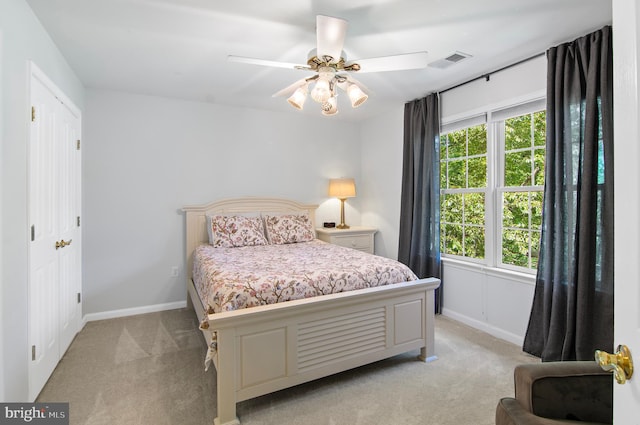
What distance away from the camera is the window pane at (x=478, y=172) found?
10.8ft

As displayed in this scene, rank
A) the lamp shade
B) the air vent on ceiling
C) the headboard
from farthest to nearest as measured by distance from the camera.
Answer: the lamp shade
the headboard
the air vent on ceiling

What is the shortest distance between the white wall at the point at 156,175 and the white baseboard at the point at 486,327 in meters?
2.48

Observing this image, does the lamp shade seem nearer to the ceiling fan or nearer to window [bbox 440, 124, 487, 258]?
window [bbox 440, 124, 487, 258]

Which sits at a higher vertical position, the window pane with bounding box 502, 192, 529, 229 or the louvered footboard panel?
the window pane with bounding box 502, 192, 529, 229

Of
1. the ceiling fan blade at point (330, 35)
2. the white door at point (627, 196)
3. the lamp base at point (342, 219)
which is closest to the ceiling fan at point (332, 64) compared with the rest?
the ceiling fan blade at point (330, 35)

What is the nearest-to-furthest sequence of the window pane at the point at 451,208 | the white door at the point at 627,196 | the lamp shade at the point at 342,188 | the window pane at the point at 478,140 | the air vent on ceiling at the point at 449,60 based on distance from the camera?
the white door at the point at 627,196 < the air vent on ceiling at the point at 449,60 < the window pane at the point at 478,140 < the window pane at the point at 451,208 < the lamp shade at the point at 342,188

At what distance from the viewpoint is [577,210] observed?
2.36 m

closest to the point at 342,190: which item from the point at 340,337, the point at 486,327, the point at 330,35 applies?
the point at 486,327

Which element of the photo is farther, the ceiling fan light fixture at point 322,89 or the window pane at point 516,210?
the window pane at point 516,210

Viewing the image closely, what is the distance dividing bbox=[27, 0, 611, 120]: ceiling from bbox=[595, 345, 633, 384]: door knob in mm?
2036

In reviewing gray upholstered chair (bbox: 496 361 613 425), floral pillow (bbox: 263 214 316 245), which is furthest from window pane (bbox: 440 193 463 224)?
gray upholstered chair (bbox: 496 361 613 425)

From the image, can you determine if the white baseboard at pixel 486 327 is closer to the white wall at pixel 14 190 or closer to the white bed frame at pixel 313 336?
the white bed frame at pixel 313 336

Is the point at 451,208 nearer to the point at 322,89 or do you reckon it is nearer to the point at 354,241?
the point at 354,241

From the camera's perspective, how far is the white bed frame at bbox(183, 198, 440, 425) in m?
1.85
